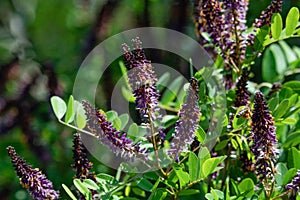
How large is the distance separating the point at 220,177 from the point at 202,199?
44 millimetres

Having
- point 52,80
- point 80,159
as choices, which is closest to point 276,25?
point 80,159

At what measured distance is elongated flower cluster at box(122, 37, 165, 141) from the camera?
30.1 inches

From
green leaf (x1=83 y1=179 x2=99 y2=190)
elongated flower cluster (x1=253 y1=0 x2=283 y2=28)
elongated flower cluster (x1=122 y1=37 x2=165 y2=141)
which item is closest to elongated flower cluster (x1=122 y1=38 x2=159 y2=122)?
elongated flower cluster (x1=122 y1=37 x2=165 y2=141)

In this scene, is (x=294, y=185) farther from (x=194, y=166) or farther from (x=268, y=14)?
(x=268, y=14)

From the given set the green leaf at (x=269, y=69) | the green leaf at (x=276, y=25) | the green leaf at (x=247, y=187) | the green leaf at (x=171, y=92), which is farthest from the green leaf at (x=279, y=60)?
the green leaf at (x=247, y=187)

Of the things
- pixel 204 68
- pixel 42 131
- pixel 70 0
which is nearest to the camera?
pixel 204 68

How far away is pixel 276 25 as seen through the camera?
0.92 m

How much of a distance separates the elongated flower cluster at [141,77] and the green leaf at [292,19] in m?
0.27

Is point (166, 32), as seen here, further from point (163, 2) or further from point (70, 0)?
point (70, 0)

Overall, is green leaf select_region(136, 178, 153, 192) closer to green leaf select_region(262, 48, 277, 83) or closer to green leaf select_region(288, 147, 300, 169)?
green leaf select_region(288, 147, 300, 169)

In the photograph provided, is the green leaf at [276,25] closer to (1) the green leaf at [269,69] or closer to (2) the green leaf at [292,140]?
(2) the green leaf at [292,140]

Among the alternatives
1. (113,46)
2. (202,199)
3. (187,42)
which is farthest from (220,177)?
(113,46)

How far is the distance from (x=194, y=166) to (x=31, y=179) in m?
0.21

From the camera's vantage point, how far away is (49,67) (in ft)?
4.58
